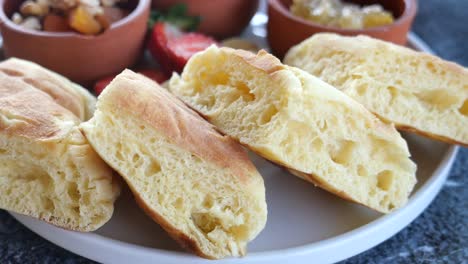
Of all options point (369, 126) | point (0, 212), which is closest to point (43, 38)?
point (0, 212)

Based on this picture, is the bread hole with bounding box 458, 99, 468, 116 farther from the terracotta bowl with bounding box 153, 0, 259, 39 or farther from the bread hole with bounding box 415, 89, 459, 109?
the terracotta bowl with bounding box 153, 0, 259, 39

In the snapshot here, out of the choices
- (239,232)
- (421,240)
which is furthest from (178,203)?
(421,240)

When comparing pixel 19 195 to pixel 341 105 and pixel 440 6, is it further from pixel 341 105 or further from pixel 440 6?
pixel 440 6

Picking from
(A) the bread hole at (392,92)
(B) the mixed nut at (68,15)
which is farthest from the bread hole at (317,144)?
(B) the mixed nut at (68,15)

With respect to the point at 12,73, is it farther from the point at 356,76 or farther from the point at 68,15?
the point at 356,76

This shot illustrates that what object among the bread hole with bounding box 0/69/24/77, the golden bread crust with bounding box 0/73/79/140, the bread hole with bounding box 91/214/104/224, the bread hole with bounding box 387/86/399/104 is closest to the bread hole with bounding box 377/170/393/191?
the bread hole with bounding box 387/86/399/104

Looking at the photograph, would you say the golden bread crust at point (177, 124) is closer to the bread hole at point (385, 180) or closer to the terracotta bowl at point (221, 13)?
the bread hole at point (385, 180)
